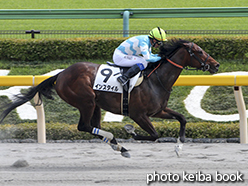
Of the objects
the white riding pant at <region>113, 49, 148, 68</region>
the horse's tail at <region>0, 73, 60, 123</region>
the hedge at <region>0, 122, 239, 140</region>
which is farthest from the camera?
the hedge at <region>0, 122, 239, 140</region>

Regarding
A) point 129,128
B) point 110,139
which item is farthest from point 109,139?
point 129,128

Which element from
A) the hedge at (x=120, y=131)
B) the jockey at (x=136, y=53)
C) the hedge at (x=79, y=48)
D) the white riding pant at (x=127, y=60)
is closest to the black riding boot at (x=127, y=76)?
the jockey at (x=136, y=53)

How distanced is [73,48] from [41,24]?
13.5 feet

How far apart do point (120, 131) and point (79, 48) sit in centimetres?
276

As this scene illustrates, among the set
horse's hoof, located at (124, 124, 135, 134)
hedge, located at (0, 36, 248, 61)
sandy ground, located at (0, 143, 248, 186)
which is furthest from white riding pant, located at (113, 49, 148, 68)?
hedge, located at (0, 36, 248, 61)

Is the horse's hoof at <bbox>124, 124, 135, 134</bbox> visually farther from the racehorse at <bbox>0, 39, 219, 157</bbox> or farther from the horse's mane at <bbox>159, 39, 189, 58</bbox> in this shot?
the horse's mane at <bbox>159, 39, 189, 58</bbox>

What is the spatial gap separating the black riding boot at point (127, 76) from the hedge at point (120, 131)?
1385mm

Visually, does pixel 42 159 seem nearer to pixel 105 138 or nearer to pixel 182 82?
pixel 105 138

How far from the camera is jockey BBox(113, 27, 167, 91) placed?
4500mm

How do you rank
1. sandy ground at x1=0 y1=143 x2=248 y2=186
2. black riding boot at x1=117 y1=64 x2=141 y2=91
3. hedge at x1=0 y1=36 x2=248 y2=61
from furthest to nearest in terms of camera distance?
hedge at x1=0 y1=36 x2=248 y2=61 → black riding boot at x1=117 y1=64 x2=141 y2=91 → sandy ground at x1=0 y1=143 x2=248 y2=186

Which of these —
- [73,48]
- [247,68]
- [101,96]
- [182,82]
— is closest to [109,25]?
[73,48]

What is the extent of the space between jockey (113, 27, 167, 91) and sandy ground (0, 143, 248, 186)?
98cm

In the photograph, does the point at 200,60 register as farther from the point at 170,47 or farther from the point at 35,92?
the point at 35,92

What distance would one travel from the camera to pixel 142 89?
15.1 ft
